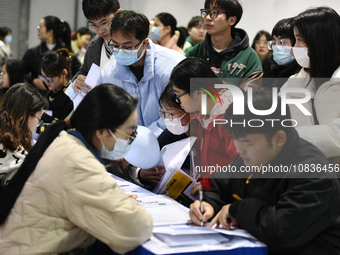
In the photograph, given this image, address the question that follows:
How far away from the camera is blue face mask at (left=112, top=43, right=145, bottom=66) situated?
283 centimetres

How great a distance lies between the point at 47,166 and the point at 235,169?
0.74 meters

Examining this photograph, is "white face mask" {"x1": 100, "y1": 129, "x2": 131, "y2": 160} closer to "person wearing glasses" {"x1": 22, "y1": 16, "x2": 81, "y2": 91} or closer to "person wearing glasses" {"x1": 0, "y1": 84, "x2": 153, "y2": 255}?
"person wearing glasses" {"x1": 0, "y1": 84, "x2": 153, "y2": 255}

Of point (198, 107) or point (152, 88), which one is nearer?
point (198, 107)

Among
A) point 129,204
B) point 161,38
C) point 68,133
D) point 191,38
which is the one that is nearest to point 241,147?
point 129,204

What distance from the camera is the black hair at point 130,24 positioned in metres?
2.78

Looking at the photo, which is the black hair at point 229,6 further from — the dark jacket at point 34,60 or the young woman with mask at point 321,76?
the dark jacket at point 34,60

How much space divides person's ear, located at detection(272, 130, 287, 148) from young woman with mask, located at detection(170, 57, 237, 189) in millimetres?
499

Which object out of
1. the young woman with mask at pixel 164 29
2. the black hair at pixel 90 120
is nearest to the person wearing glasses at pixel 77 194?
the black hair at pixel 90 120

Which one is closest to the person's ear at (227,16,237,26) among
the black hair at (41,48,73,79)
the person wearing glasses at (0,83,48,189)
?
the person wearing glasses at (0,83,48,189)

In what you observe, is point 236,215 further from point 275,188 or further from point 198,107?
point 198,107

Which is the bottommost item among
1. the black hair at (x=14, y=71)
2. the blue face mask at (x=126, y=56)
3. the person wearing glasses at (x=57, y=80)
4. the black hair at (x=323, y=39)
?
the black hair at (x=14, y=71)

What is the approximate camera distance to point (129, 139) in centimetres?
183

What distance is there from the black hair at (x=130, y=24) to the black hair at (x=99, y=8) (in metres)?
0.40

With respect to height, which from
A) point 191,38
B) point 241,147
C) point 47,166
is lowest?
point 191,38
